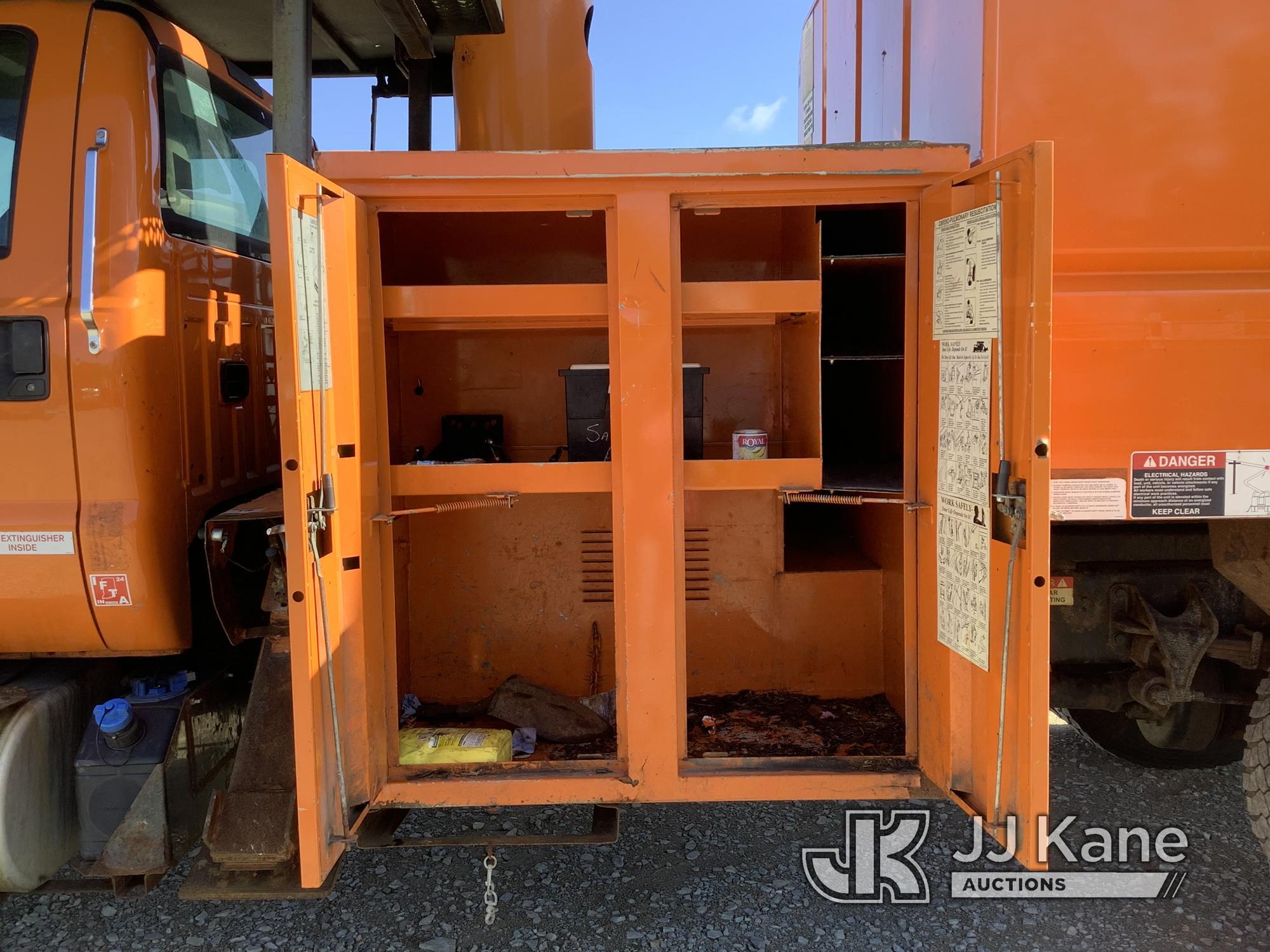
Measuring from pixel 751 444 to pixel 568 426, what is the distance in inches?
21.4

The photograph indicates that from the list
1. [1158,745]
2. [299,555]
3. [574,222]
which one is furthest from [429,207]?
[1158,745]

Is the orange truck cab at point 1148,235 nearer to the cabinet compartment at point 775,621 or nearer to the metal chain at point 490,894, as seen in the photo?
the cabinet compartment at point 775,621

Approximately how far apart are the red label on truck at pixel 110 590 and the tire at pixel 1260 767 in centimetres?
302

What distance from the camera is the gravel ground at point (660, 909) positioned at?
2.35 m

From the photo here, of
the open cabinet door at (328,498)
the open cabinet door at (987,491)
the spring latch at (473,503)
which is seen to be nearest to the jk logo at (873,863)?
the open cabinet door at (987,491)

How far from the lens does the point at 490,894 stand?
2.28 meters

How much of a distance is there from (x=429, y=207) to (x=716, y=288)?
2.55 feet

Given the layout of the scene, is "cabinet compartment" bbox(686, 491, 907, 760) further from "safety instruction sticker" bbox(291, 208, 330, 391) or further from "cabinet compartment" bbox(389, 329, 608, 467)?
"safety instruction sticker" bbox(291, 208, 330, 391)

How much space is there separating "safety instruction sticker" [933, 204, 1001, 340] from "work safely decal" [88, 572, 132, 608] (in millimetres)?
2146

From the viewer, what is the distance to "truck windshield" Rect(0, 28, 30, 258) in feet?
6.46

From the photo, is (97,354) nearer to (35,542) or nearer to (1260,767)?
(35,542)

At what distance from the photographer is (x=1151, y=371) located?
1945mm

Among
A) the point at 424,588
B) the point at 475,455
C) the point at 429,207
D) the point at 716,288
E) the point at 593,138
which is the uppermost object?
the point at 593,138

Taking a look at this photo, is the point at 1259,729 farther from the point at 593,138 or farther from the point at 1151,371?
the point at 593,138
